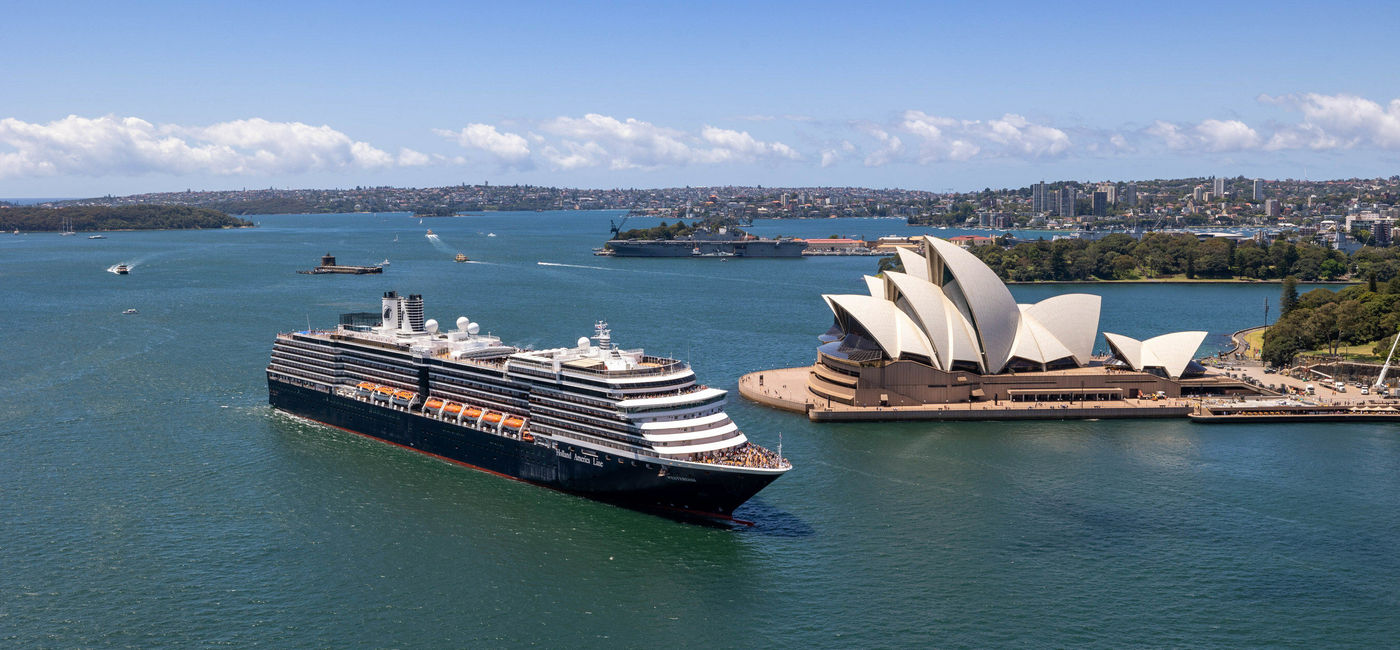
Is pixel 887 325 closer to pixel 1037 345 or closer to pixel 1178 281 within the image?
pixel 1037 345

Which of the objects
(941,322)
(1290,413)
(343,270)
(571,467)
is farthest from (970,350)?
(343,270)

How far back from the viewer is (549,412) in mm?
32719

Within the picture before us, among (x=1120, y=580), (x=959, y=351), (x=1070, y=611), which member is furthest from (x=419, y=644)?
(x=959, y=351)

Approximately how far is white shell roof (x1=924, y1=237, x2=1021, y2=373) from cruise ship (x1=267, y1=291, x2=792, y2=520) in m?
16.2

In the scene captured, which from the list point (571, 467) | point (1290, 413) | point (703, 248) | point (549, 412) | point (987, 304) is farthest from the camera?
point (703, 248)

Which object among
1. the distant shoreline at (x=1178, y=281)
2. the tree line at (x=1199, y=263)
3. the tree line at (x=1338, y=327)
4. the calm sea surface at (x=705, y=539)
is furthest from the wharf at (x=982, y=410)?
the tree line at (x=1199, y=263)

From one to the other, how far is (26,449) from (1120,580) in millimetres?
35043

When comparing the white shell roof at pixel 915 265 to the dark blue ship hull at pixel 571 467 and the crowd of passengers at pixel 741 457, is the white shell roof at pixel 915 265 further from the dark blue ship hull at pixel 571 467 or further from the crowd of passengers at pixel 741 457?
the dark blue ship hull at pixel 571 467

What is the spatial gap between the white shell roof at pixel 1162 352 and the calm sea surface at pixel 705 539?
4504 mm

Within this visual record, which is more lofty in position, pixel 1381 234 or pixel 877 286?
pixel 1381 234

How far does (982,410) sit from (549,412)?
18.8 m

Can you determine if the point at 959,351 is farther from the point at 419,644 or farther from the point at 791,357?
the point at 419,644

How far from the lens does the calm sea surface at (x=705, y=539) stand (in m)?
24.2

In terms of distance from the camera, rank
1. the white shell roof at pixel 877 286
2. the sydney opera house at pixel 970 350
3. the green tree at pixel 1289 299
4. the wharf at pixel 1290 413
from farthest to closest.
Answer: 1. the green tree at pixel 1289 299
2. the white shell roof at pixel 877 286
3. the sydney opera house at pixel 970 350
4. the wharf at pixel 1290 413
